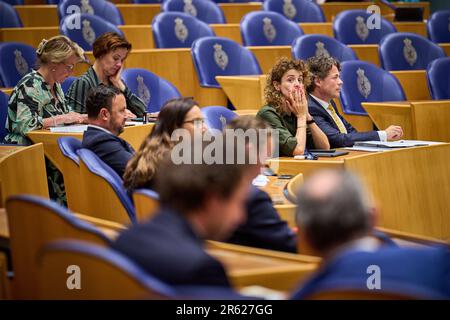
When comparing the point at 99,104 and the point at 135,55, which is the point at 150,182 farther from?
the point at 135,55

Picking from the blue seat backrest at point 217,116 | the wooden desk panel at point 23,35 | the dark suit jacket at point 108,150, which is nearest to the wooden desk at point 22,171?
the dark suit jacket at point 108,150

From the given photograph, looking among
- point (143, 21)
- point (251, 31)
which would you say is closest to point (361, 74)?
point (251, 31)

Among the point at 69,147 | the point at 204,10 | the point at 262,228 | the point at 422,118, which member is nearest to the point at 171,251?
the point at 262,228

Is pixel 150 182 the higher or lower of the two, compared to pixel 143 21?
lower

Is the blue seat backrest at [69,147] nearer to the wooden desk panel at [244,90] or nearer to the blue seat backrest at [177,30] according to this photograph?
the wooden desk panel at [244,90]

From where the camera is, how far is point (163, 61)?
581 centimetres

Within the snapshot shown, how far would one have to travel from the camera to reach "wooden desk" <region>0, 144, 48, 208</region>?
3.25m

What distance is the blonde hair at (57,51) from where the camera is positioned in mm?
4180

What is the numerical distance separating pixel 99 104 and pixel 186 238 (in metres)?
1.88

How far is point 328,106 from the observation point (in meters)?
4.47

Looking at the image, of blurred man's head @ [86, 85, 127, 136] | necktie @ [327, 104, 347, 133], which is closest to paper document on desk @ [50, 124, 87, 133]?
blurred man's head @ [86, 85, 127, 136]

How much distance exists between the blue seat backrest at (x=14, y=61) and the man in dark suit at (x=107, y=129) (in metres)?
1.64

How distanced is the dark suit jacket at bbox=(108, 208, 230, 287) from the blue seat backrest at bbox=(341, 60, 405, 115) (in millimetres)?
3889

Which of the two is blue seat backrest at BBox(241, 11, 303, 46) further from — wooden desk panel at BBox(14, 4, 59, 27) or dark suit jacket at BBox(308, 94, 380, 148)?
dark suit jacket at BBox(308, 94, 380, 148)
